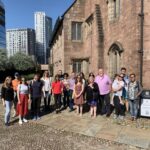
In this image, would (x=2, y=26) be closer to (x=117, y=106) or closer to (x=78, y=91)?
(x=78, y=91)

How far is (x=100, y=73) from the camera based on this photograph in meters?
9.33

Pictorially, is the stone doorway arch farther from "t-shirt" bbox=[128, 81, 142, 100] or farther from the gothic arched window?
"t-shirt" bbox=[128, 81, 142, 100]

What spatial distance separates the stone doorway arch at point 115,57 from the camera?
13.6 m

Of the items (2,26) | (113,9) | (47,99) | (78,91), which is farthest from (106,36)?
(2,26)

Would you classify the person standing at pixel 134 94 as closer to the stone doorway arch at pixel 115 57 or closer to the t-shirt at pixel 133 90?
the t-shirt at pixel 133 90

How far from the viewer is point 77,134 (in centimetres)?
735

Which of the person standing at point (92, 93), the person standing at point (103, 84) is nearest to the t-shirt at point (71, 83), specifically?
the person standing at point (92, 93)

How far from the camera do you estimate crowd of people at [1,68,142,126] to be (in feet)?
28.6

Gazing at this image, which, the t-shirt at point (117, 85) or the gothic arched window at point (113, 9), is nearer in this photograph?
the t-shirt at point (117, 85)

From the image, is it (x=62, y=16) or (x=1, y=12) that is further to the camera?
(x=1, y=12)

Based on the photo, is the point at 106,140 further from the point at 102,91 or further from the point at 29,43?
the point at 29,43

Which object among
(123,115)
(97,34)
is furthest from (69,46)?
(123,115)

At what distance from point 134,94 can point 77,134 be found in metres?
2.73

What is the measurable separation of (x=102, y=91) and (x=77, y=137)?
2759mm
